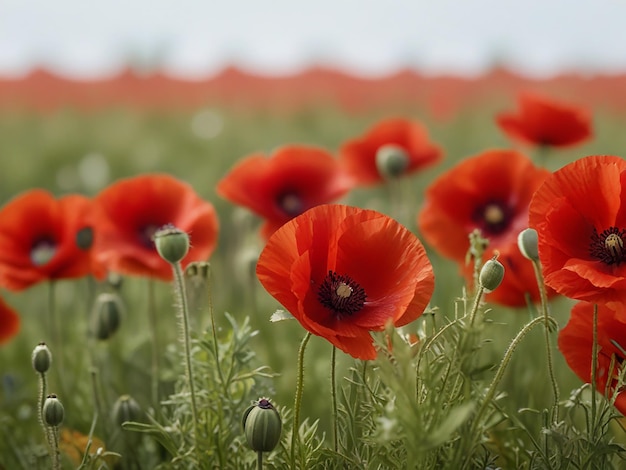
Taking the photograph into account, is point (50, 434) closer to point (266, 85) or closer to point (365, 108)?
point (365, 108)

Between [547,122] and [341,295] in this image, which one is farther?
[547,122]

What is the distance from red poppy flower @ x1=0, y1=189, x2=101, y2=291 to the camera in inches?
50.8

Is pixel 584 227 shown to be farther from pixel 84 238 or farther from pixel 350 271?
pixel 84 238

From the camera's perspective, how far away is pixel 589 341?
2.95 feet

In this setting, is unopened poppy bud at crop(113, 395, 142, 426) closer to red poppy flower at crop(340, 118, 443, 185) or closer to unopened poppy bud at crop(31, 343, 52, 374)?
unopened poppy bud at crop(31, 343, 52, 374)

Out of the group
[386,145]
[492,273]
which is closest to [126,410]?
[492,273]

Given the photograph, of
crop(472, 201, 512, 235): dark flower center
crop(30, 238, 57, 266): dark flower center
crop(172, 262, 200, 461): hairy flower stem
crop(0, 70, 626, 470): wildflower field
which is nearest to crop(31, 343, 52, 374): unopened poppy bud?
crop(0, 70, 626, 470): wildflower field

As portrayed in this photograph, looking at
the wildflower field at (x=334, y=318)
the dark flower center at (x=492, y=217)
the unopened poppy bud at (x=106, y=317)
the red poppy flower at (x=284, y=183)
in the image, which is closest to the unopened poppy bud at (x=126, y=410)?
the wildflower field at (x=334, y=318)

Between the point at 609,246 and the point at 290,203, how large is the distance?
2.59 ft

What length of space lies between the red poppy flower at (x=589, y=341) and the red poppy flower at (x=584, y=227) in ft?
0.21

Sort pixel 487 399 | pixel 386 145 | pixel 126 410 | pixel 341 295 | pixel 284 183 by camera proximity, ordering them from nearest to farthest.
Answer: pixel 487 399 → pixel 341 295 → pixel 126 410 → pixel 284 183 → pixel 386 145

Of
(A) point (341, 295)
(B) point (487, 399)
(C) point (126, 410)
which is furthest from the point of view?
(C) point (126, 410)

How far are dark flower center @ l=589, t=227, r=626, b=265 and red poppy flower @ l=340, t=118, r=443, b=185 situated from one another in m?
0.91

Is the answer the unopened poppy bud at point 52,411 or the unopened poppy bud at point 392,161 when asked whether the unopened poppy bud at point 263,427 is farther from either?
the unopened poppy bud at point 392,161
